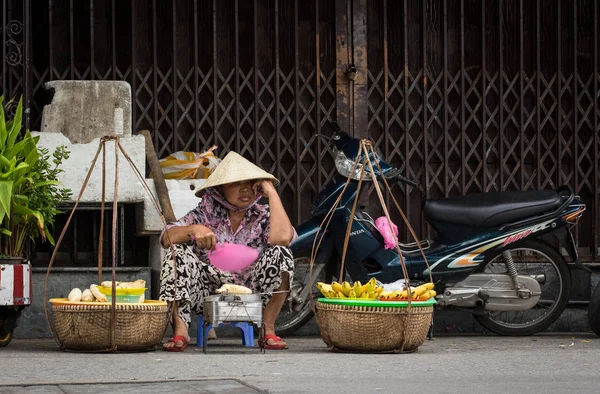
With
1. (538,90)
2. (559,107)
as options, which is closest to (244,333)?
(538,90)

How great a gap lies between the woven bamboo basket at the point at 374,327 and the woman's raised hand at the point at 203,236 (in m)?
0.79

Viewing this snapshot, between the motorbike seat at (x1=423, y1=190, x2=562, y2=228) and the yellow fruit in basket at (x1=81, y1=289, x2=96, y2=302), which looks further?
the motorbike seat at (x1=423, y1=190, x2=562, y2=228)

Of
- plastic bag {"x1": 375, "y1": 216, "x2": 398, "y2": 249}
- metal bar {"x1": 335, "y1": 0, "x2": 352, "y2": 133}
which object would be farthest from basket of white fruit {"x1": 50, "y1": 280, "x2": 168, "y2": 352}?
metal bar {"x1": 335, "y1": 0, "x2": 352, "y2": 133}

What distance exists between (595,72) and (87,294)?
15.7 ft

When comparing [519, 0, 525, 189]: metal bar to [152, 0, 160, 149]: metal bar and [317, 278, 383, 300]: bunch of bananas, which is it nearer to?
[317, 278, 383, 300]: bunch of bananas

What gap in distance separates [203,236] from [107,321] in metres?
0.75

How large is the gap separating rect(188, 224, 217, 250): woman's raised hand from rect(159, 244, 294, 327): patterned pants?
0.16 m

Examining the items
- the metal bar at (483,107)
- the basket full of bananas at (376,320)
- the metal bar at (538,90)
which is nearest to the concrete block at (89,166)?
the basket full of bananas at (376,320)

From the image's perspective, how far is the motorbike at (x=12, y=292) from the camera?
273 inches

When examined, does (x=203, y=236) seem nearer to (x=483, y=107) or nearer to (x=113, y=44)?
(x=113, y=44)

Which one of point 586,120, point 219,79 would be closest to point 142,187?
point 219,79

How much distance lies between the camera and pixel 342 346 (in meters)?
6.76

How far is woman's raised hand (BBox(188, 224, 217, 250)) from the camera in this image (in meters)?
6.82

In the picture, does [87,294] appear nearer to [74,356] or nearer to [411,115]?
[74,356]
